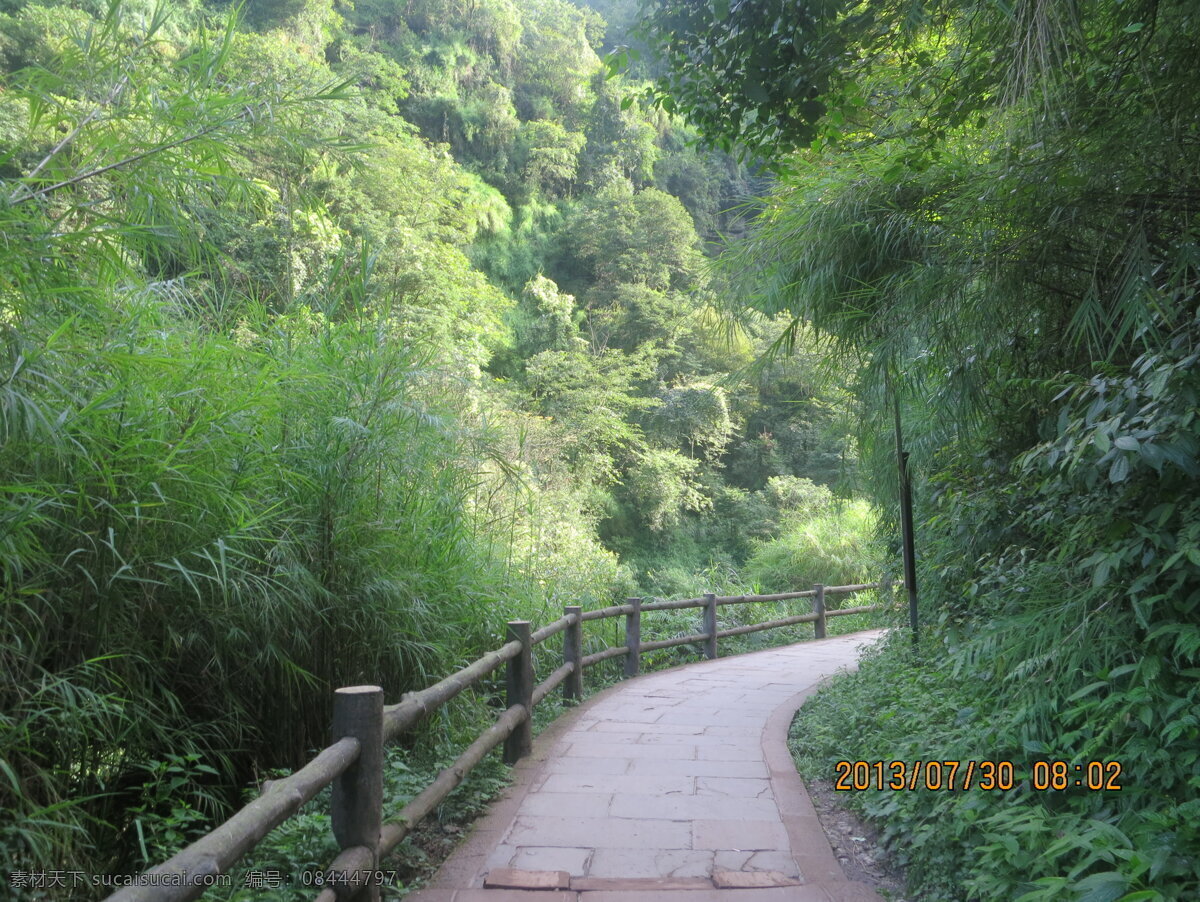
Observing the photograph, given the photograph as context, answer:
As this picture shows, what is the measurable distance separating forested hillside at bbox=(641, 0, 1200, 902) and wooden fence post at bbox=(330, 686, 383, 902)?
1731mm

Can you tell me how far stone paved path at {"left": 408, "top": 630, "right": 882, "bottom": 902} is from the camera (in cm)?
276

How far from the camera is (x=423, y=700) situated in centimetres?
295

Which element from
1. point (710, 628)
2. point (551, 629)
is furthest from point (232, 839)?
point (710, 628)

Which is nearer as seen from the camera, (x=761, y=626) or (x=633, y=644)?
(x=633, y=644)

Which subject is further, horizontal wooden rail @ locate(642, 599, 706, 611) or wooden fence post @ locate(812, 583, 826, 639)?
wooden fence post @ locate(812, 583, 826, 639)

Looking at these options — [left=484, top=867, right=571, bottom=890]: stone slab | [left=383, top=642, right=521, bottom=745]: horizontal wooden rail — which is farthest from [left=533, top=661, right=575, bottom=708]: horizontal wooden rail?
[left=484, top=867, right=571, bottom=890]: stone slab

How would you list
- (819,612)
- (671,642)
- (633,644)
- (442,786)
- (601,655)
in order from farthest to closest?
(819,612)
(671,642)
(633,644)
(601,655)
(442,786)

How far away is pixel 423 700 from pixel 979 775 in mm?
1914

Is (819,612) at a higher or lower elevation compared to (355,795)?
lower

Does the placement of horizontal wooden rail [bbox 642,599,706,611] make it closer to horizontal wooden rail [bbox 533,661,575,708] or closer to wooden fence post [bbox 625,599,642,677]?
wooden fence post [bbox 625,599,642,677]

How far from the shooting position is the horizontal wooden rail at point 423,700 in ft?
8.79

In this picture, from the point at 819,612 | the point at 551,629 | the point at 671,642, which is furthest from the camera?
the point at 819,612

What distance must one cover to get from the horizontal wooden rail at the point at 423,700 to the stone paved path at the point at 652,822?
1.78 ft

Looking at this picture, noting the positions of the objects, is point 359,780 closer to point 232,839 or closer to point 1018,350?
point 232,839
